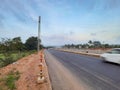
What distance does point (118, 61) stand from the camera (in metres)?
14.9

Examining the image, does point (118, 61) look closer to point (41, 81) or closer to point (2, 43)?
point (41, 81)

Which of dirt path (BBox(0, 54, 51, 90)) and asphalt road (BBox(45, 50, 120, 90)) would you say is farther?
dirt path (BBox(0, 54, 51, 90))

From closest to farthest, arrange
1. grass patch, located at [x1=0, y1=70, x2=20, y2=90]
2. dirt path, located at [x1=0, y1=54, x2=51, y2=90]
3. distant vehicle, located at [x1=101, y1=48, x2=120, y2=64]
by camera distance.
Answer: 1. dirt path, located at [x1=0, y1=54, x2=51, y2=90]
2. grass patch, located at [x1=0, y1=70, x2=20, y2=90]
3. distant vehicle, located at [x1=101, y1=48, x2=120, y2=64]

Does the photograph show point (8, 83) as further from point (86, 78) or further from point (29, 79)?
point (86, 78)

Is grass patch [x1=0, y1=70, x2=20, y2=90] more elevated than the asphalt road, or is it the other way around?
the asphalt road

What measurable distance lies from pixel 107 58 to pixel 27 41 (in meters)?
94.0

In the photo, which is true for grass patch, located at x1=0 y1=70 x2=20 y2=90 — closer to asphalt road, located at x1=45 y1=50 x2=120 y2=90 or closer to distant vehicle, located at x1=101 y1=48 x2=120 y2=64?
asphalt road, located at x1=45 y1=50 x2=120 y2=90

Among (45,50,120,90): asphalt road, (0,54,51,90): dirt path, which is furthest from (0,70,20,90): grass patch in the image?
(45,50,120,90): asphalt road

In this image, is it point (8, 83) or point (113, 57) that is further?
point (113, 57)

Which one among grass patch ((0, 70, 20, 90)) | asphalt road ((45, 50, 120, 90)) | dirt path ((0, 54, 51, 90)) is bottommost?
grass patch ((0, 70, 20, 90))

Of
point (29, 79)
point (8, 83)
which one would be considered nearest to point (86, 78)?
point (29, 79)

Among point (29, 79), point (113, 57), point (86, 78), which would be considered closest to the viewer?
point (86, 78)

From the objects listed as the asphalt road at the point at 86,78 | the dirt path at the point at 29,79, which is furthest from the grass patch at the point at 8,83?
the asphalt road at the point at 86,78

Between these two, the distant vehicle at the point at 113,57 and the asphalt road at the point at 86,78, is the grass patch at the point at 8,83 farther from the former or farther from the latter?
the distant vehicle at the point at 113,57
